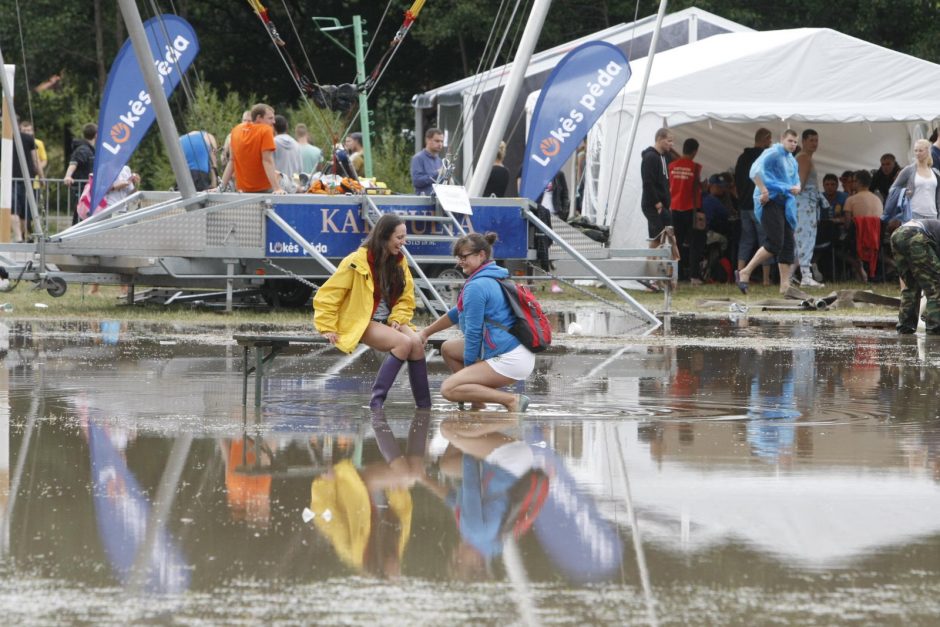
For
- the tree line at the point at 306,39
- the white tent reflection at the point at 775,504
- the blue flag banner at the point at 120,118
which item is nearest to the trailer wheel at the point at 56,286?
the blue flag banner at the point at 120,118

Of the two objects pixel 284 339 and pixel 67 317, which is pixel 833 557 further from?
pixel 67 317

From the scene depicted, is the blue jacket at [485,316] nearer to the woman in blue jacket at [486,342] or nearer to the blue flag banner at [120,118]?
the woman in blue jacket at [486,342]

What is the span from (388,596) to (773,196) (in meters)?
15.2

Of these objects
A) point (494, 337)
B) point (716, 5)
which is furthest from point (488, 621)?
point (716, 5)

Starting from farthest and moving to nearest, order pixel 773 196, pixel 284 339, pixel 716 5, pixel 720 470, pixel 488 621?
pixel 716 5 < pixel 773 196 < pixel 284 339 < pixel 720 470 < pixel 488 621

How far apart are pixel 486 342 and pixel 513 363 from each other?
21cm

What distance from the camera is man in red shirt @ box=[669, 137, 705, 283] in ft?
74.3

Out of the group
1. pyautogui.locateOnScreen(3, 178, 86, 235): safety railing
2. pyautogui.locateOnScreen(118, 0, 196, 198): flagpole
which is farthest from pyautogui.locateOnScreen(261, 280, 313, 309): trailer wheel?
pyautogui.locateOnScreen(3, 178, 86, 235): safety railing

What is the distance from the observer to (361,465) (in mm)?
7742

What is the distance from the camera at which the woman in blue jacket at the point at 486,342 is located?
9719 millimetres

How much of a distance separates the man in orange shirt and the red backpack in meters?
7.54

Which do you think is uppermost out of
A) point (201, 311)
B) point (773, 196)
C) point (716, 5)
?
point (716, 5)

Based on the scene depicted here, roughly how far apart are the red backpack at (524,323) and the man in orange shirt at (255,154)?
297 inches

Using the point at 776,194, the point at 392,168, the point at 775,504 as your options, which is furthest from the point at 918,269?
the point at 392,168
